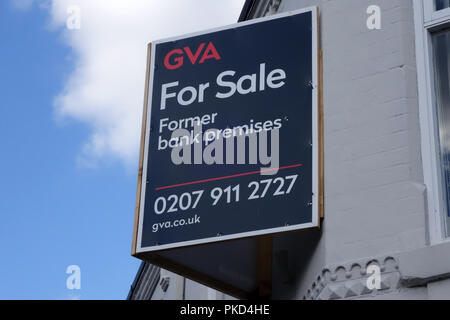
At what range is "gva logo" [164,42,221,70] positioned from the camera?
35.3 feet

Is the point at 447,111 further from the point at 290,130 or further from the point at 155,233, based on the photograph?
the point at 155,233

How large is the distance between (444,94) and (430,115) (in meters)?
0.24

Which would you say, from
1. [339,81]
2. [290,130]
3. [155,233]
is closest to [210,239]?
[155,233]

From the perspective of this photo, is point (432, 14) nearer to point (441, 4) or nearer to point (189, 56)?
point (441, 4)

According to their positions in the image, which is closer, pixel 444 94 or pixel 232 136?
pixel 444 94

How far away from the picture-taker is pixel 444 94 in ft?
30.1

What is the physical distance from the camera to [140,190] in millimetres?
10328

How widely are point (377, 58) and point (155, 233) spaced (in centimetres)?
263

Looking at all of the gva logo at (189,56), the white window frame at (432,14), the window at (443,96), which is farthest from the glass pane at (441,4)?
the gva logo at (189,56)

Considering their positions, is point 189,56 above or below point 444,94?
above

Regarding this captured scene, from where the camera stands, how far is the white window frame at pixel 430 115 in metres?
8.63

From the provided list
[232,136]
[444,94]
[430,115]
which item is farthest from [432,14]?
[232,136]

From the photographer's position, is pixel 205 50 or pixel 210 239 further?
pixel 205 50

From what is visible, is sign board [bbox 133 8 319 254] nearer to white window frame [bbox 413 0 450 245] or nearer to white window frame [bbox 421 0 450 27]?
white window frame [bbox 413 0 450 245]
